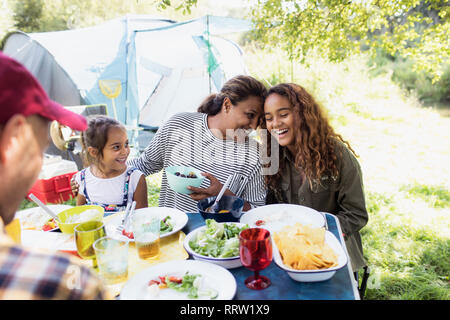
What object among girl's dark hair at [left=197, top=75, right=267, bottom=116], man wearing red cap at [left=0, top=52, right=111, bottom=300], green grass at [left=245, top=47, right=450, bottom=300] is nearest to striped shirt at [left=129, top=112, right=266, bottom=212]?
girl's dark hair at [left=197, top=75, right=267, bottom=116]

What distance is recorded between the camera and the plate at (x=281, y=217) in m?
1.78

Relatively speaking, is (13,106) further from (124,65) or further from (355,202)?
(124,65)

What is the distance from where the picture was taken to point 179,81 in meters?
7.35

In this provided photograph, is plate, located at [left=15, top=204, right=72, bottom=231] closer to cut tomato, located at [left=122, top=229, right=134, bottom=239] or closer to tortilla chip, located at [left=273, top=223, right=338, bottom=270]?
cut tomato, located at [left=122, top=229, right=134, bottom=239]

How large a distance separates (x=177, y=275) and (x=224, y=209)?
0.58 m

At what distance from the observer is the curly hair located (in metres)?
2.22

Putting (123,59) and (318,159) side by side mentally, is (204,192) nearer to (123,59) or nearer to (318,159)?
(318,159)

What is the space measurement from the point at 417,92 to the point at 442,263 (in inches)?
411

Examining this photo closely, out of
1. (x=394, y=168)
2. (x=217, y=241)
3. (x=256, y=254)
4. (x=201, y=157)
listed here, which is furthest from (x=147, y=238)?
(x=394, y=168)

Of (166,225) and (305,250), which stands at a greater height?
(305,250)

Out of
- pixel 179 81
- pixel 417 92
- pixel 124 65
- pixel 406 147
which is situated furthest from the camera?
pixel 417 92

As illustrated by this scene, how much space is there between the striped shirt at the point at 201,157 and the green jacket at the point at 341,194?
192 mm

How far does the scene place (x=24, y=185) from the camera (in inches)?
30.8
